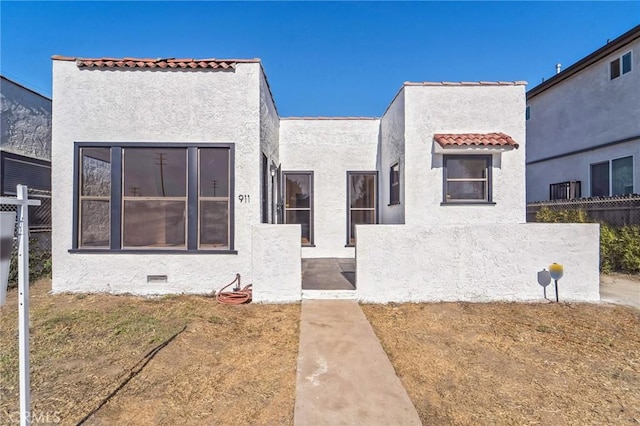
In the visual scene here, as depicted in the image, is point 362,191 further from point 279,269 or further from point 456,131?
point 279,269

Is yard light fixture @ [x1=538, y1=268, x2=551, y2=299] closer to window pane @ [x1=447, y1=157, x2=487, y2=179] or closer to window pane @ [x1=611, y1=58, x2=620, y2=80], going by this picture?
window pane @ [x1=447, y1=157, x2=487, y2=179]

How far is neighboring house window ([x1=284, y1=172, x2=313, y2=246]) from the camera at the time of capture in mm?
9500

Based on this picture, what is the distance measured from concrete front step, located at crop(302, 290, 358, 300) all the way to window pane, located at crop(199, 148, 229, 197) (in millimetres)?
2700

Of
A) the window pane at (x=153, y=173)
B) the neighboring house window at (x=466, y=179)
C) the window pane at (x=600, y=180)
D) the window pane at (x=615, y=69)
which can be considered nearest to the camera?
the window pane at (x=153, y=173)

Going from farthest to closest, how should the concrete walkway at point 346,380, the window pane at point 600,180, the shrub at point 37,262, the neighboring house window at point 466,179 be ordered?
1. the window pane at point 600,180
2. the neighboring house window at point 466,179
3. the shrub at point 37,262
4. the concrete walkway at point 346,380

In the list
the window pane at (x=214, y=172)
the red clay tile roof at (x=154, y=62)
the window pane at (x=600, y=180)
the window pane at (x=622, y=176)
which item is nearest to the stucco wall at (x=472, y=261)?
the window pane at (x=214, y=172)

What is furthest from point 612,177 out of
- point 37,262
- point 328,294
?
point 37,262

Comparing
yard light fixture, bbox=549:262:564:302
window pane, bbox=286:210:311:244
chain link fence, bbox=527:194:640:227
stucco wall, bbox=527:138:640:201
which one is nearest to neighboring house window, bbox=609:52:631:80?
stucco wall, bbox=527:138:640:201

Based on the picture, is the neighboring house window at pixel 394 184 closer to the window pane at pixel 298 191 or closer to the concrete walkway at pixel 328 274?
the concrete walkway at pixel 328 274

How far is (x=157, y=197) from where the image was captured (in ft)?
21.0

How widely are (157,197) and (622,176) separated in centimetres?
1393

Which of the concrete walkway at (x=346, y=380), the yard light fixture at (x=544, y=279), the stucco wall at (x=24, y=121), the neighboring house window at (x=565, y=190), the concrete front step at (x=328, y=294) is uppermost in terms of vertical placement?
the stucco wall at (x=24, y=121)

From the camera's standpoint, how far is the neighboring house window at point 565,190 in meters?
11.5

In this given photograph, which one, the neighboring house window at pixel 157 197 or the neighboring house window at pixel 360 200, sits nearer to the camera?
the neighboring house window at pixel 157 197
